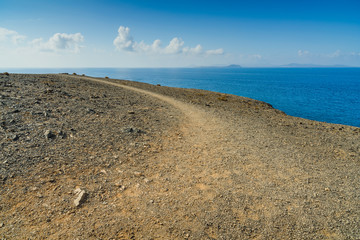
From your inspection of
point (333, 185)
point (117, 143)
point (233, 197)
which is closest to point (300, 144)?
point (333, 185)

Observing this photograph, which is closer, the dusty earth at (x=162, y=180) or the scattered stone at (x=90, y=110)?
the dusty earth at (x=162, y=180)

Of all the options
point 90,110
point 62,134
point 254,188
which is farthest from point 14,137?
point 254,188

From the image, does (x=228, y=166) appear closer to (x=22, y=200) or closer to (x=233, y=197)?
(x=233, y=197)

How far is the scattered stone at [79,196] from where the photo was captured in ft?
22.2

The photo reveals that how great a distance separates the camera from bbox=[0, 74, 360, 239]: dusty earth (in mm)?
6137

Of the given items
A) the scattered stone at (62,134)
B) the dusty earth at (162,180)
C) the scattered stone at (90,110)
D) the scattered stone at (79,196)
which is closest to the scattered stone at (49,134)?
the dusty earth at (162,180)

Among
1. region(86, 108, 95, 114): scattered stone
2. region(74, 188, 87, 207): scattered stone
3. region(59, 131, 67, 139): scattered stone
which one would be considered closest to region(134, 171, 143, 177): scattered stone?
region(74, 188, 87, 207): scattered stone

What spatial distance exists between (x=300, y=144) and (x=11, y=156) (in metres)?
16.9

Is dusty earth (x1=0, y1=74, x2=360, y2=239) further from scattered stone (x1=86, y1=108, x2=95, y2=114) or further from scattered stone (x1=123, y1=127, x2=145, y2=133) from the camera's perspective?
scattered stone (x1=86, y1=108, x2=95, y2=114)

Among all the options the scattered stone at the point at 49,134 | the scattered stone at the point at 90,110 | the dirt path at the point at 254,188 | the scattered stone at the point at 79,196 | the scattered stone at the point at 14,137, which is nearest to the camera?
the dirt path at the point at 254,188

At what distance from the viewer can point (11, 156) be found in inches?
343

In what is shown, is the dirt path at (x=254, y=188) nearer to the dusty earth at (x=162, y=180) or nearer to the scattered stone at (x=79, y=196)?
the dusty earth at (x=162, y=180)

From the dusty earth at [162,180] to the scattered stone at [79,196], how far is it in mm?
41

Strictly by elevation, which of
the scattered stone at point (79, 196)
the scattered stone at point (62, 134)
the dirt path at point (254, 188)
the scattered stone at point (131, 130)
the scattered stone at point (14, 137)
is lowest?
the dirt path at point (254, 188)
